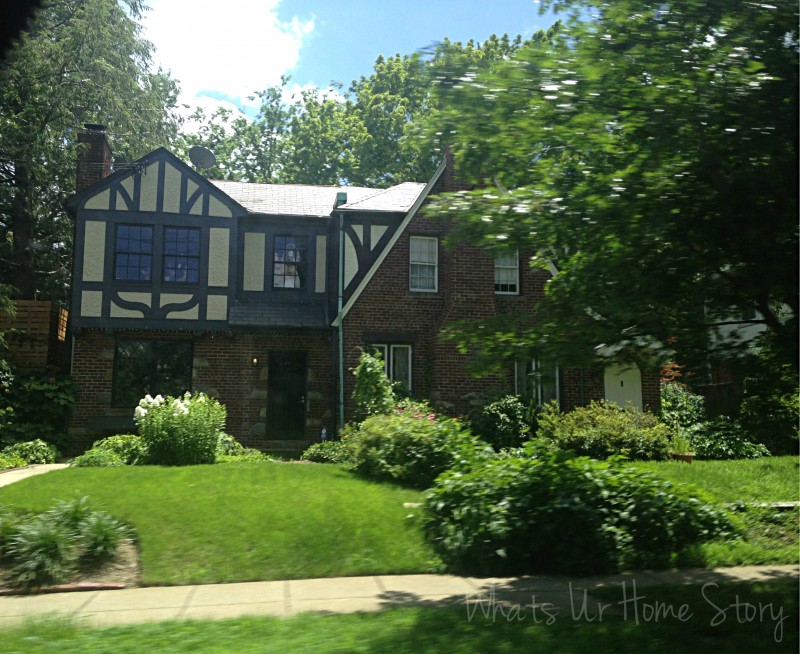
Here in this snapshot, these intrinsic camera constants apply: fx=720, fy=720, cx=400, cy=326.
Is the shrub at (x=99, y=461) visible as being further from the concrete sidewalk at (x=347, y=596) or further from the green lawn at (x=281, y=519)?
the concrete sidewalk at (x=347, y=596)

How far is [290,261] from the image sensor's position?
65.6 ft

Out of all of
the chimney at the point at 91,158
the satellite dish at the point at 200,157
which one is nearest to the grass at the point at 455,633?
the chimney at the point at 91,158

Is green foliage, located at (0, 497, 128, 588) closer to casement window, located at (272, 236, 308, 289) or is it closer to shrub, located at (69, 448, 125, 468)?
shrub, located at (69, 448, 125, 468)

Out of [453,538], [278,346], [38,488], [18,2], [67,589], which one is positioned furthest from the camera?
[278,346]

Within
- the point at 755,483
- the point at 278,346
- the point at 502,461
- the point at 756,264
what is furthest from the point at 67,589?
the point at 278,346

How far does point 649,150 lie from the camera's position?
5500mm

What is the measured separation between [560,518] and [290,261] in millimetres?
13958

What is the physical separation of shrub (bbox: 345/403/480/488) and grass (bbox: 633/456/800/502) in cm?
276

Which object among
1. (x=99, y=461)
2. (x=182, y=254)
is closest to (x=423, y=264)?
(x=182, y=254)

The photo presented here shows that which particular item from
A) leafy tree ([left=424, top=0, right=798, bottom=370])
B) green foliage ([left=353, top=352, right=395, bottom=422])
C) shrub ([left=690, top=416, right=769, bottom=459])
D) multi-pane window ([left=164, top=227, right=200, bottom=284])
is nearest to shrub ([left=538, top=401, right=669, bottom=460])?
shrub ([left=690, top=416, right=769, bottom=459])

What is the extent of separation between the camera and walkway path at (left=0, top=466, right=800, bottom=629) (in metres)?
6.01

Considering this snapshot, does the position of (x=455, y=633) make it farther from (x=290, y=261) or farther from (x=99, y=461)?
(x=290, y=261)

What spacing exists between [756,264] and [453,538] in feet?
13.7

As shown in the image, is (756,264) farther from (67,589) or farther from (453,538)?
(67,589)
